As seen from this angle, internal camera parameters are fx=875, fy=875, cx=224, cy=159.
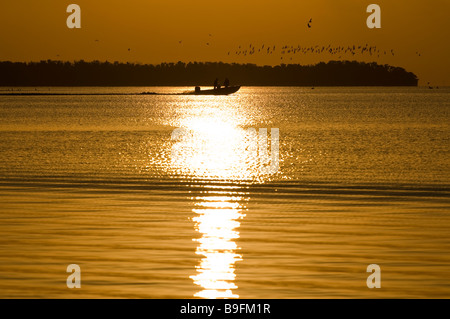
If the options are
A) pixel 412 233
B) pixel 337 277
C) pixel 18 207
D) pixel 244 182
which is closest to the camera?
pixel 337 277

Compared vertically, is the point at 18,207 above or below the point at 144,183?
below

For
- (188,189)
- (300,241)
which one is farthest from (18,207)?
(300,241)

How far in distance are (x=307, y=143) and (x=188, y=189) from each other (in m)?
34.7

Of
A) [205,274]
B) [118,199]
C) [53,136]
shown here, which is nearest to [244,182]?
[118,199]

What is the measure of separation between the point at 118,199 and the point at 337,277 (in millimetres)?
14247

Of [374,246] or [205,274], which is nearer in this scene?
[205,274]

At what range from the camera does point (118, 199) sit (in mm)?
31578

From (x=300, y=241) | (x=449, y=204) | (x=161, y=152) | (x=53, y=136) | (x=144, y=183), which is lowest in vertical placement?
(x=300, y=241)

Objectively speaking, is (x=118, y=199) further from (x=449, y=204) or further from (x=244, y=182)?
(x=449, y=204)

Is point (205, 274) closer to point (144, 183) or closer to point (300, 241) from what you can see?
point (300, 241)

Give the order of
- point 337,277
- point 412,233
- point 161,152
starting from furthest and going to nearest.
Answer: point 161,152 → point 412,233 → point 337,277

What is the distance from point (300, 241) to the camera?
23047 millimetres

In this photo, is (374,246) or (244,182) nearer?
(374,246)

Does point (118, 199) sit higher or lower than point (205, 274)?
higher
